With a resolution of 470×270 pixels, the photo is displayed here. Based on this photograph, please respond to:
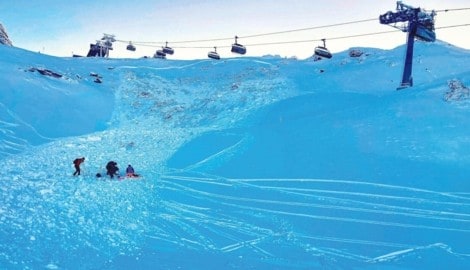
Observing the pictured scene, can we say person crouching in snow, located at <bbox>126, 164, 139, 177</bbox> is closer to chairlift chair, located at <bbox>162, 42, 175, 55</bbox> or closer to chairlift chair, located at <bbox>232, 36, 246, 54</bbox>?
chairlift chair, located at <bbox>232, 36, 246, 54</bbox>

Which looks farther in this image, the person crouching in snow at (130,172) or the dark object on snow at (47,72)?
the dark object on snow at (47,72)

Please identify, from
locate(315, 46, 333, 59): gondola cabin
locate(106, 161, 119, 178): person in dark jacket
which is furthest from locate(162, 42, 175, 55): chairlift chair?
locate(106, 161, 119, 178): person in dark jacket

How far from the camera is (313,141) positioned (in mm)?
25688

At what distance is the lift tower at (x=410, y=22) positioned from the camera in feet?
114

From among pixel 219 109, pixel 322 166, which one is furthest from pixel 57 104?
pixel 322 166

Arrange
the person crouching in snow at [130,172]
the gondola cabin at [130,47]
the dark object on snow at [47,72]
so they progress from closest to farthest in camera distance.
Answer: the person crouching in snow at [130,172]
the dark object on snow at [47,72]
the gondola cabin at [130,47]

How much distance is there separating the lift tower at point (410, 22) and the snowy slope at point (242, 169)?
2941 mm

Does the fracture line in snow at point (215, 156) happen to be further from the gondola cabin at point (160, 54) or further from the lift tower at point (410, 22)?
the gondola cabin at point (160, 54)

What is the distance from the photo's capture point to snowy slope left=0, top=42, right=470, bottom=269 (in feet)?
40.6

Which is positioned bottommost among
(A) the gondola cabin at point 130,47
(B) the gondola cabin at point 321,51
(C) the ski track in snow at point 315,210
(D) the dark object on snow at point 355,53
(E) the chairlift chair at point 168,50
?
(C) the ski track in snow at point 315,210

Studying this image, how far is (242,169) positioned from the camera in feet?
75.7

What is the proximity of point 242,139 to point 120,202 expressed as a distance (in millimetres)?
12628

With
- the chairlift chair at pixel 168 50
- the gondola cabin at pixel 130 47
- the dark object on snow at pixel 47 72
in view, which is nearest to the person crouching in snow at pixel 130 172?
the dark object on snow at pixel 47 72

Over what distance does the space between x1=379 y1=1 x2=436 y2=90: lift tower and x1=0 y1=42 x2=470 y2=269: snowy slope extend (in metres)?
2.94
